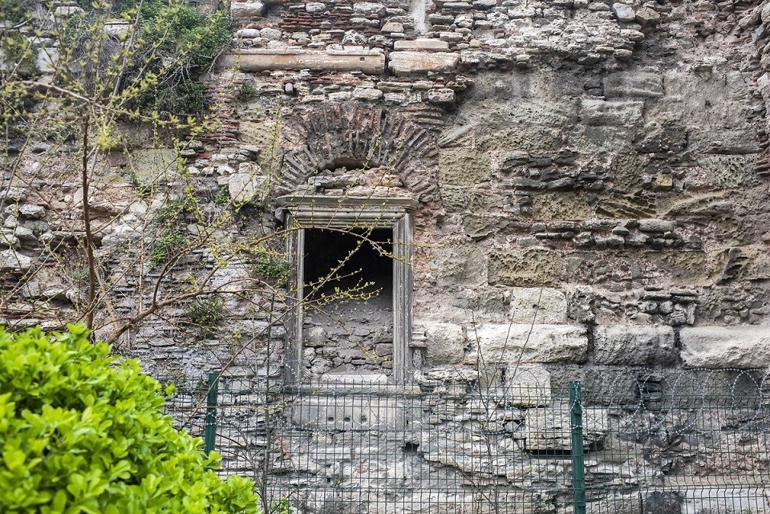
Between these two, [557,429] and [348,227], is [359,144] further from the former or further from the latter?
[557,429]

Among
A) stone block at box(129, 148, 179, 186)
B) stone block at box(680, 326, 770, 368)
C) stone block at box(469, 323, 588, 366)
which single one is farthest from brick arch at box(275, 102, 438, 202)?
stone block at box(680, 326, 770, 368)

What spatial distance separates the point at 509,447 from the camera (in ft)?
17.5

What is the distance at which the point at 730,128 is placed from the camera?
21.6 feet

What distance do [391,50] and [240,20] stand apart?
1.47 m

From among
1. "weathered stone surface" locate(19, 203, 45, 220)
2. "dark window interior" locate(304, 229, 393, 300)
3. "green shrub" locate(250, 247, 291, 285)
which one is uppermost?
"weathered stone surface" locate(19, 203, 45, 220)

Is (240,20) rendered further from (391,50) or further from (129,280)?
(129,280)

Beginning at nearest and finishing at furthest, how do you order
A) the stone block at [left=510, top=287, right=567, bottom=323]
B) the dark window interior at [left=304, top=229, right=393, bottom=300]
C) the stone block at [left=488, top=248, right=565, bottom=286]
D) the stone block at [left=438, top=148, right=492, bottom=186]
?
the stone block at [left=510, top=287, right=567, bottom=323]
the stone block at [left=488, top=248, right=565, bottom=286]
the stone block at [left=438, top=148, right=492, bottom=186]
the dark window interior at [left=304, top=229, right=393, bottom=300]

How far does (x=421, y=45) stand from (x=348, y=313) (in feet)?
8.42

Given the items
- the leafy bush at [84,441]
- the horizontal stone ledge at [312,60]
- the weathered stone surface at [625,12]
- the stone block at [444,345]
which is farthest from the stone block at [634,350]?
the leafy bush at [84,441]

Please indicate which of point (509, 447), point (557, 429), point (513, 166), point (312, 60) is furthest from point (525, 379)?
point (312, 60)

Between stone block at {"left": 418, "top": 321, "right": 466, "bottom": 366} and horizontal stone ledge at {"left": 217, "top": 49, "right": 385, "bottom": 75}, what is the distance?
244 centimetres

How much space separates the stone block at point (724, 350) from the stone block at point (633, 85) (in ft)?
7.42

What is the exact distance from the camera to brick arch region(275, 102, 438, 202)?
247 inches

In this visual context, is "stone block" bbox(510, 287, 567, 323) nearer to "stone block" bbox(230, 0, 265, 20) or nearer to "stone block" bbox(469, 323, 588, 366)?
"stone block" bbox(469, 323, 588, 366)
